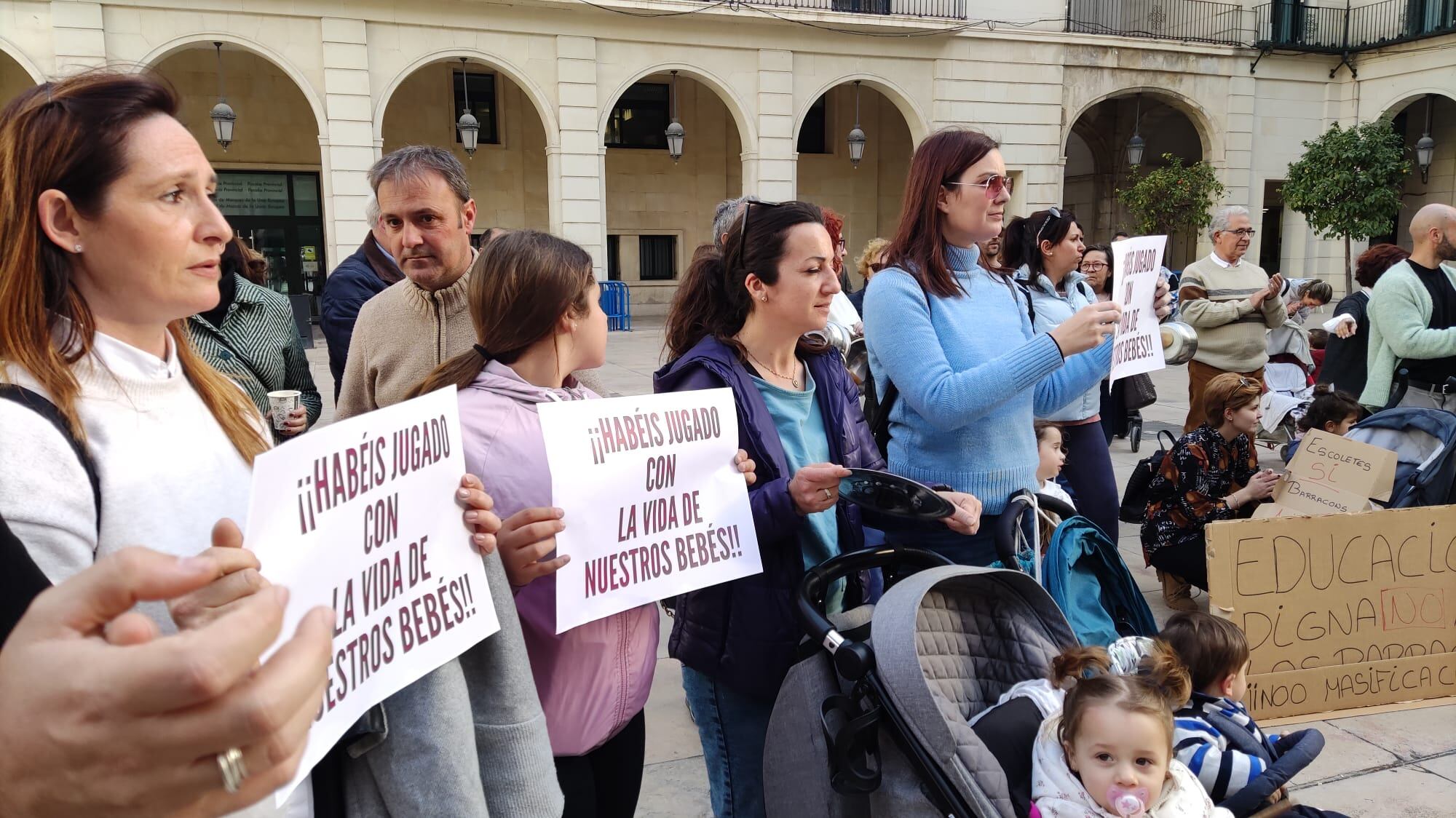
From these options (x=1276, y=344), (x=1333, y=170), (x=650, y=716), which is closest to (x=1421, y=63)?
(x=1333, y=170)

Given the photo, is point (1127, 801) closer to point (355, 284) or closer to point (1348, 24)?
point (355, 284)

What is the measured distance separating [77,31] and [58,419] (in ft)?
61.5

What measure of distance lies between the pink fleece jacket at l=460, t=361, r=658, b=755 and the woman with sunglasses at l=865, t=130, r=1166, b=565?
0.99 m

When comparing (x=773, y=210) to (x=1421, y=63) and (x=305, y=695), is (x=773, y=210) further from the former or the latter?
(x=1421, y=63)

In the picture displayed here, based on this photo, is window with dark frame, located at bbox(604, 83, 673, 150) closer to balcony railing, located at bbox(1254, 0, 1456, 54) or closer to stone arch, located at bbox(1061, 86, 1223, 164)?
stone arch, located at bbox(1061, 86, 1223, 164)

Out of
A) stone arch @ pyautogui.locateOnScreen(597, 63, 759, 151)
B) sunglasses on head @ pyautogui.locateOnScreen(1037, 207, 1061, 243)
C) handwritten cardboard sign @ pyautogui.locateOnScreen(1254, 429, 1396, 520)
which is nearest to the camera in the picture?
handwritten cardboard sign @ pyautogui.locateOnScreen(1254, 429, 1396, 520)

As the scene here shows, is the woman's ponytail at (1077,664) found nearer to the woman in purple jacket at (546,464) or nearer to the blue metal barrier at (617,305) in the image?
the woman in purple jacket at (546,464)

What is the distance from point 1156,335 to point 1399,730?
1.84 meters

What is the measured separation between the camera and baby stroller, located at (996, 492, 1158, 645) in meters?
2.63

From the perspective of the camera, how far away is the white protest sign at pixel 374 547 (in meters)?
1.18

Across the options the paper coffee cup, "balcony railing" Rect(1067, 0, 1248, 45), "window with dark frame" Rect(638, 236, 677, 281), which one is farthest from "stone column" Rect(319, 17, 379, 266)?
"balcony railing" Rect(1067, 0, 1248, 45)

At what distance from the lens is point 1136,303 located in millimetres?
3176

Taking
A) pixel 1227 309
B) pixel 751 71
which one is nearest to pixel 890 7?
pixel 751 71

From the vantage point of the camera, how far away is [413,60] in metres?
17.7
